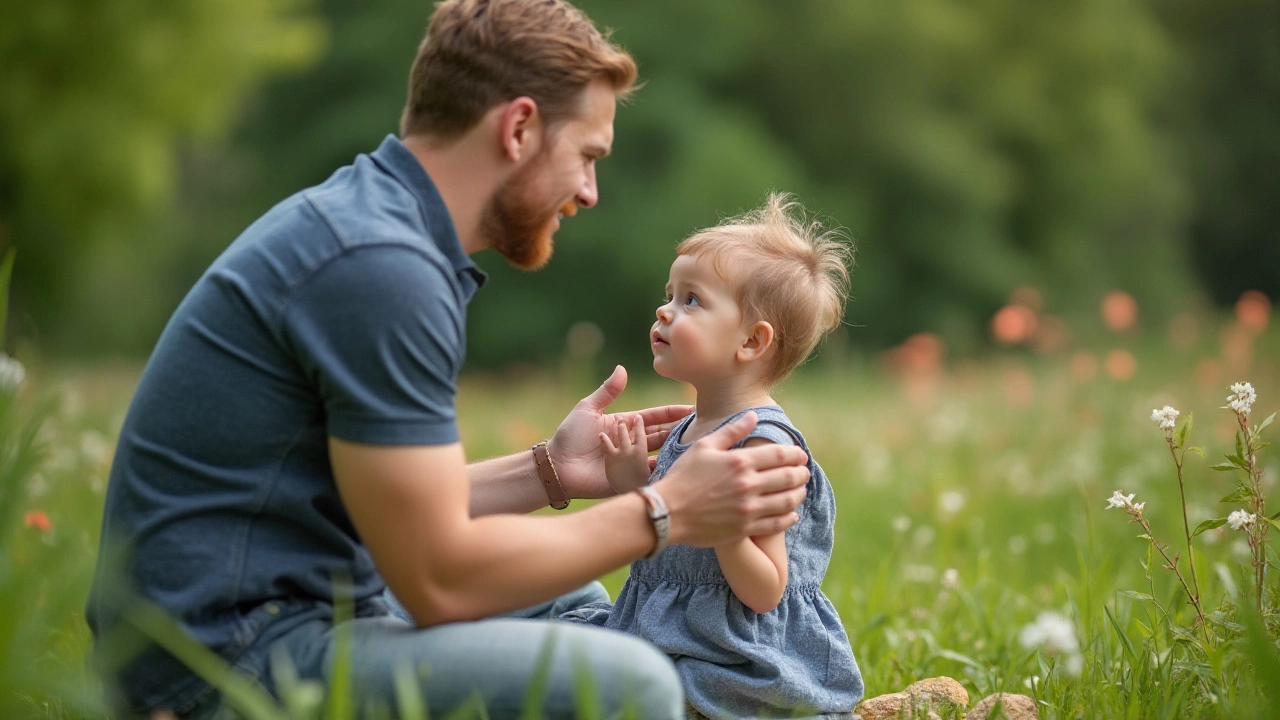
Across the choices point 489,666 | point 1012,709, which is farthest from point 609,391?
point 1012,709

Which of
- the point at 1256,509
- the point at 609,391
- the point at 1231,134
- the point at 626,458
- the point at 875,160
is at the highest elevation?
the point at 1231,134

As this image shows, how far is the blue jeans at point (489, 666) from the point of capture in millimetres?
1928

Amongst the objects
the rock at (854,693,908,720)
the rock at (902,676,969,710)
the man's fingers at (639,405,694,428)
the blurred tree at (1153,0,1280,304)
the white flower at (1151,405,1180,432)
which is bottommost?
the rock at (854,693,908,720)

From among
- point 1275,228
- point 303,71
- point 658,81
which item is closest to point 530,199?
point 658,81

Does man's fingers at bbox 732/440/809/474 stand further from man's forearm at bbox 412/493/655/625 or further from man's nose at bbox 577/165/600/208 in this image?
man's nose at bbox 577/165/600/208

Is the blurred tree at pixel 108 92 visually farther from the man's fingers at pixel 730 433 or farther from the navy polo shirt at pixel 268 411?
the man's fingers at pixel 730 433

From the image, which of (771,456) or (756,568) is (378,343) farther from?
(756,568)

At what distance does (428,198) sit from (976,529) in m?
3.29

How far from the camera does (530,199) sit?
2271mm

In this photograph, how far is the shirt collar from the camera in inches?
85.7

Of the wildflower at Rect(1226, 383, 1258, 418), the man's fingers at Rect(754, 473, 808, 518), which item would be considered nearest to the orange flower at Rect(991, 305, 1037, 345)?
the wildflower at Rect(1226, 383, 1258, 418)

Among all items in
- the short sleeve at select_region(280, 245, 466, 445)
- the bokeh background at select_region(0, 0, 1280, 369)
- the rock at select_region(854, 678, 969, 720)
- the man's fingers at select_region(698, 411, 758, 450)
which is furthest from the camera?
the bokeh background at select_region(0, 0, 1280, 369)

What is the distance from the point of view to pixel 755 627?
7.82 feet

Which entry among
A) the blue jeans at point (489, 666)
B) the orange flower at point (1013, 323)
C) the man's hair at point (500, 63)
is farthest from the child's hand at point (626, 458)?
the orange flower at point (1013, 323)
